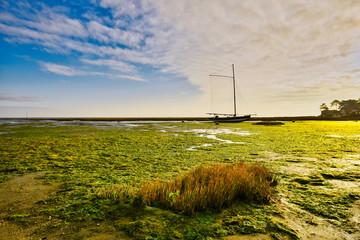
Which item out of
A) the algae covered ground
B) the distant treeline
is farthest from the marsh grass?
the distant treeline

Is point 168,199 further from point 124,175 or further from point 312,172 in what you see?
point 312,172

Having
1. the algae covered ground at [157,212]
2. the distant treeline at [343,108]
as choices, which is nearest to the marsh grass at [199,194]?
the algae covered ground at [157,212]

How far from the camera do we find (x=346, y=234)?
316cm

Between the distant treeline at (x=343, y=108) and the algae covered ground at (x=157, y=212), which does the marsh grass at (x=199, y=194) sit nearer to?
the algae covered ground at (x=157, y=212)

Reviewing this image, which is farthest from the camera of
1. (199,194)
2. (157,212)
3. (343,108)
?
(343,108)

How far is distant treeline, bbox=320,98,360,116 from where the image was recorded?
8230cm

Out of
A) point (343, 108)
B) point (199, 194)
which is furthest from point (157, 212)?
point (343, 108)

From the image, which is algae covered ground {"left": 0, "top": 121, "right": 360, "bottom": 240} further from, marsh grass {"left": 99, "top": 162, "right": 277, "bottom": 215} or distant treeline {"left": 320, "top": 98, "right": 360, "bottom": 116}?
distant treeline {"left": 320, "top": 98, "right": 360, "bottom": 116}

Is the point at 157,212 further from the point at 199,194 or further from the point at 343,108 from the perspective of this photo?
the point at 343,108

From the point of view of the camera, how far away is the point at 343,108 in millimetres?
87000

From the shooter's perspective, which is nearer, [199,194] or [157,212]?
[157,212]

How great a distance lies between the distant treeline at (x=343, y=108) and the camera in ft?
270

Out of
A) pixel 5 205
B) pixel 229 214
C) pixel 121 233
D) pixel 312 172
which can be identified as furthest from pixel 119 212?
pixel 312 172

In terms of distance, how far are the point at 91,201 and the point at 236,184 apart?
357cm
